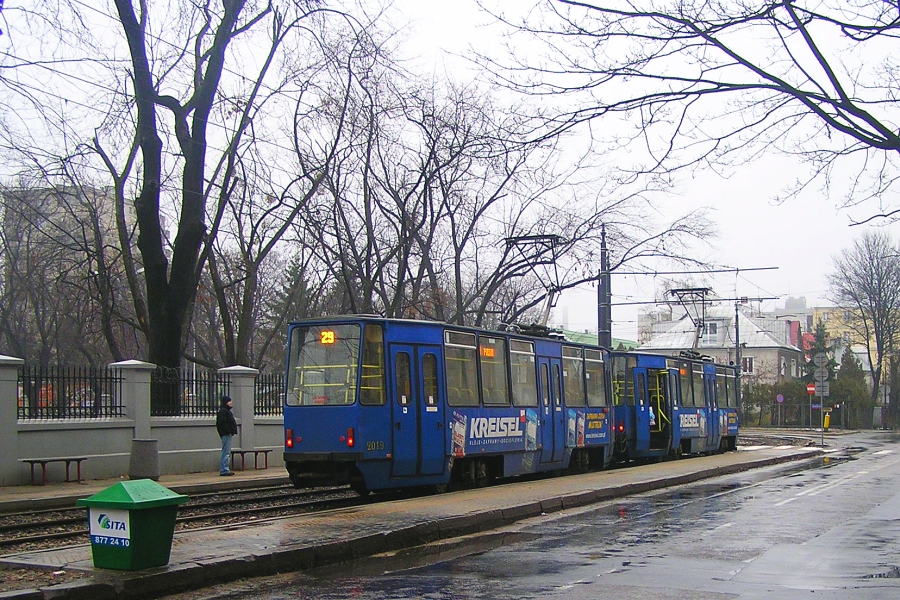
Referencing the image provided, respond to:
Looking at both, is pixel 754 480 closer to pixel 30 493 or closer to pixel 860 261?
pixel 30 493

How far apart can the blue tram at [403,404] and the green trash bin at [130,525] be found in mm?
7429

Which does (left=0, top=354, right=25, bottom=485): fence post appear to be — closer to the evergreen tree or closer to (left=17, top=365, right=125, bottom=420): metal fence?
(left=17, top=365, right=125, bottom=420): metal fence

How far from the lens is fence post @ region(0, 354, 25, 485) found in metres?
19.7

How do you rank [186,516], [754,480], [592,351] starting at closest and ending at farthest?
1. [186,516]
2. [754,480]
3. [592,351]

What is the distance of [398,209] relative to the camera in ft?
117

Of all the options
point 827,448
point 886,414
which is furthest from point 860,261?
point 827,448

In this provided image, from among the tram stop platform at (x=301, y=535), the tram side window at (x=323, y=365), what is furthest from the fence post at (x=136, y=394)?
the tram side window at (x=323, y=365)

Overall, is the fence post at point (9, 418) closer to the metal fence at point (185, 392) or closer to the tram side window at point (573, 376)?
the metal fence at point (185, 392)

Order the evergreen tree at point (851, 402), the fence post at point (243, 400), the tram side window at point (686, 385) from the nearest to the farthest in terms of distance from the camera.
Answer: the fence post at point (243, 400) → the tram side window at point (686, 385) → the evergreen tree at point (851, 402)

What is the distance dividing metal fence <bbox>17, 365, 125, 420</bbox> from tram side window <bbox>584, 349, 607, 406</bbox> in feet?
36.3

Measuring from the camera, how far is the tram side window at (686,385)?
3173 cm

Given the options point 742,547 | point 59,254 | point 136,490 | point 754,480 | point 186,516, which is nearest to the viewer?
point 136,490

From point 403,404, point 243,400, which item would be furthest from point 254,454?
point 403,404

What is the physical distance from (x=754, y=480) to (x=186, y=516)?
44.7 feet
